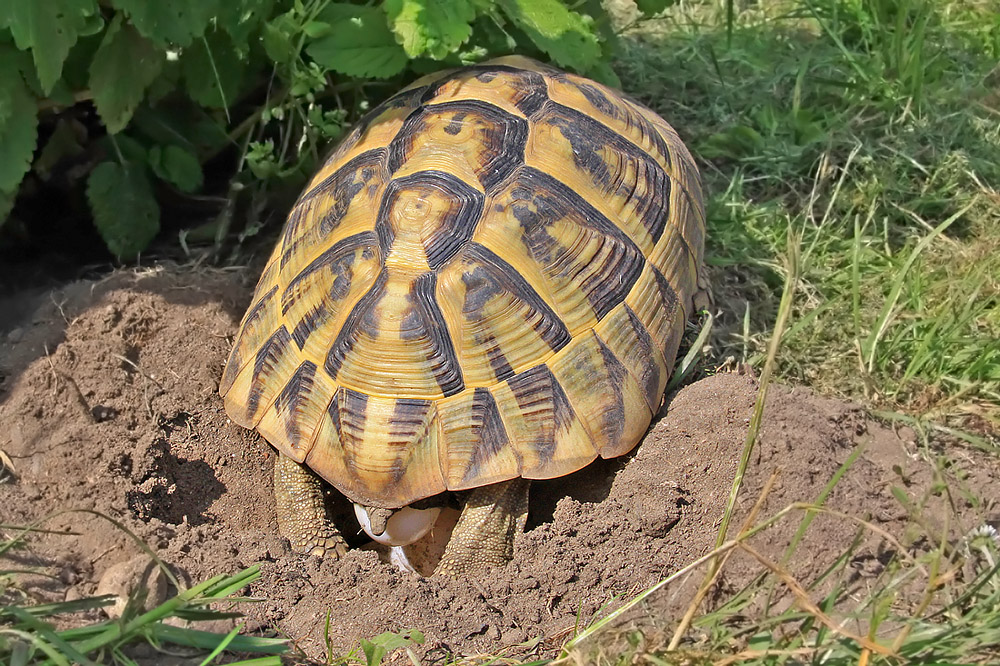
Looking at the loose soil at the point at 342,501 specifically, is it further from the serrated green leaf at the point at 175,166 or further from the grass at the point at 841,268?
the serrated green leaf at the point at 175,166

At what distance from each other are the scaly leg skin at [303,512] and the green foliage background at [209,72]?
51.7 inches

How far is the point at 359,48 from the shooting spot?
11.5 ft

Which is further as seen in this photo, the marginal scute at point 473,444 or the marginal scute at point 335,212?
the marginal scute at point 335,212

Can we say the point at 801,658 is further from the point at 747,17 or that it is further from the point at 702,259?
the point at 747,17

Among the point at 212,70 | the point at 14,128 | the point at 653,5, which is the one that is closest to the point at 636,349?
the point at 653,5

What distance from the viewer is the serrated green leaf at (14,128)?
3.21 meters

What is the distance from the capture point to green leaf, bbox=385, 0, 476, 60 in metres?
3.24

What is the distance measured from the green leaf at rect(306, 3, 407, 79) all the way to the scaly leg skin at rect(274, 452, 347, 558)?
1.45 metres

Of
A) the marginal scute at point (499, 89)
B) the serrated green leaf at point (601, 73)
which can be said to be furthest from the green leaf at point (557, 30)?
the serrated green leaf at point (601, 73)

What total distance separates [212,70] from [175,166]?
0.46 m

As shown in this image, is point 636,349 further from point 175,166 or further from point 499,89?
point 175,166

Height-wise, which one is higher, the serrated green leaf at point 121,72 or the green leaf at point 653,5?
the serrated green leaf at point 121,72

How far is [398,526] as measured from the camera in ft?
10.0

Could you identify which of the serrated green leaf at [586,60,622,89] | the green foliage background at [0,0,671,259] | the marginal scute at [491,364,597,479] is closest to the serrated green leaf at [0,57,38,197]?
the green foliage background at [0,0,671,259]
